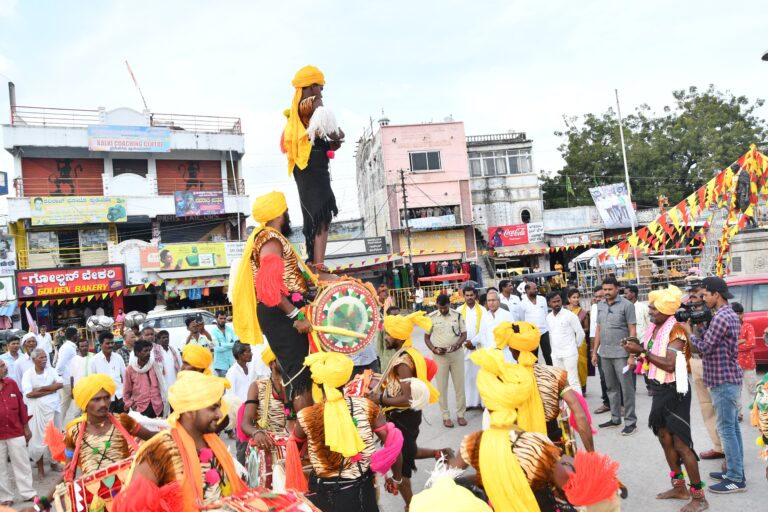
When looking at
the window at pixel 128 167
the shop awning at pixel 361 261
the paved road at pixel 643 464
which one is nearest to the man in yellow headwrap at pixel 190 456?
the paved road at pixel 643 464

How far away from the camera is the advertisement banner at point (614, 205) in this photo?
34.3 metres

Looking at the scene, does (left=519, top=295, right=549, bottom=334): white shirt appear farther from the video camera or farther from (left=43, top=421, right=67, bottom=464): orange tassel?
(left=43, top=421, right=67, bottom=464): orange tassel

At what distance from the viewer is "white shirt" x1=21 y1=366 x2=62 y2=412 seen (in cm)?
834

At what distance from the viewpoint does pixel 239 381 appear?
7410mm

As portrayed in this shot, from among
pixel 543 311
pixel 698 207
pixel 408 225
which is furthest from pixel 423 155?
pixel 543 311

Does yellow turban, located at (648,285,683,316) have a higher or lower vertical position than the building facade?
lower

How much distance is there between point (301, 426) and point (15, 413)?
4754 millimetres

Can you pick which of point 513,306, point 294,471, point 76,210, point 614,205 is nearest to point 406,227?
point 614,205

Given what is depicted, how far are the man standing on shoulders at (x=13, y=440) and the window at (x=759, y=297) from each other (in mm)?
10681

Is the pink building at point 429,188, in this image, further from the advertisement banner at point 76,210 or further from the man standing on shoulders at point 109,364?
the man standing on shoulders at point 109,364

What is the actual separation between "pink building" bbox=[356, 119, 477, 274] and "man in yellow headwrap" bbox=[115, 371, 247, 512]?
30463 millimetres

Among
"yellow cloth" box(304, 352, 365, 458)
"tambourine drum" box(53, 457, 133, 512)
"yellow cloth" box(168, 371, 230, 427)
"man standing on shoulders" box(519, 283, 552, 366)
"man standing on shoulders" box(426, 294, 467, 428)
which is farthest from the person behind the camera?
"man standing on shoulders" box(519, 283, 552, 366)

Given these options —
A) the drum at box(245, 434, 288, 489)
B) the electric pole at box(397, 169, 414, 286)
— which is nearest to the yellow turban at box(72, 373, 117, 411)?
the drum at box(245, 434, 288, 489)

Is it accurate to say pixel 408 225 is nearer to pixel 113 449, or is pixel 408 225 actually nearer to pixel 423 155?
pixel 423 155
